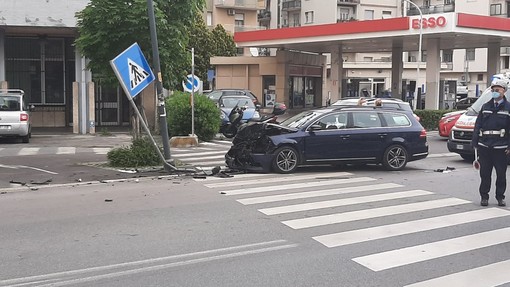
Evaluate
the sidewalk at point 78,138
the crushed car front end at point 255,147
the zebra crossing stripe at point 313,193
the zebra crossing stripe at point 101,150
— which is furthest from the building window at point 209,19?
the zebra crossing stripe at point 313,193

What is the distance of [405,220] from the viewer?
27.3 ft

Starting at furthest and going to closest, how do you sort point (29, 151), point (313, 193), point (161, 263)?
point (29, 151) < point (313, 193) < point (161, 263)

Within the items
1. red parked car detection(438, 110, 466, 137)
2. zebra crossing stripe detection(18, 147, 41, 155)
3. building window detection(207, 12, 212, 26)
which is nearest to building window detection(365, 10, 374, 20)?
building window detection(207, 12, 212, 26)

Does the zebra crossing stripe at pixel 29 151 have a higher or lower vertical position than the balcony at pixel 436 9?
lower

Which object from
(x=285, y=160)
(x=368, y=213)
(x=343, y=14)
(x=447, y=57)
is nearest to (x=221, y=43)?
(x=343, y=14)

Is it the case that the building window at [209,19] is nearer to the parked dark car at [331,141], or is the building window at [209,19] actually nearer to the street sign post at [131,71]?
the parked dark car at [331,141]

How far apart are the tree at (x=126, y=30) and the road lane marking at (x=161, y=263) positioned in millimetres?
8720

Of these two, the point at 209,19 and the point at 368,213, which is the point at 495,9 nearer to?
the point at 209,19

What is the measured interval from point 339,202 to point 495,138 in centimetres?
266

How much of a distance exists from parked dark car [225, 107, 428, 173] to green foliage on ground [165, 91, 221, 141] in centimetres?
680

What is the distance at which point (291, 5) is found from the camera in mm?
71562

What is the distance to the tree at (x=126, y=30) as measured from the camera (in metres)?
14.1

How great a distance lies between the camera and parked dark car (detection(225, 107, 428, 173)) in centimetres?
1302

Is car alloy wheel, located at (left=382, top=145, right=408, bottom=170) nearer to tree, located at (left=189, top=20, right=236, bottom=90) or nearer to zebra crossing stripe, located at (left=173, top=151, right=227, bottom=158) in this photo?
zebra crossing stripe, located at (left=173, top=151, right=227, bottom=158)
